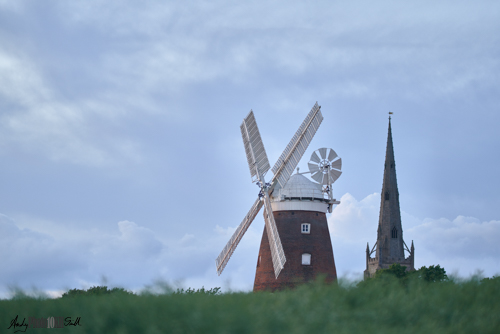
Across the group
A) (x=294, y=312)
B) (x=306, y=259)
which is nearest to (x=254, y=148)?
(x=306, y=259)

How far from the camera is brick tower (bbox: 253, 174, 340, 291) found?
39719mm

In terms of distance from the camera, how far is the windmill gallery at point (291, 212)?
39.8 m

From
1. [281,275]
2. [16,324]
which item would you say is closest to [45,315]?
[16,324]

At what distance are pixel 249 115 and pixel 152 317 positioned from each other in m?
29.8

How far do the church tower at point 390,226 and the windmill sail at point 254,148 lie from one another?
2698 inches

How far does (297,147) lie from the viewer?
43406mm

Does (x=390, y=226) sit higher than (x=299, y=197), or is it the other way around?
(x=390, y=226)

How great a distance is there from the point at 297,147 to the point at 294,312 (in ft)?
89.7

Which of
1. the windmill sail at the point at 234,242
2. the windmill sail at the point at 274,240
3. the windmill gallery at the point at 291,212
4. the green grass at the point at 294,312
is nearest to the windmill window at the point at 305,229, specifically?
the windmill gallery at the point at 291,212

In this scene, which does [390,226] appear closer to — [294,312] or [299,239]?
[299,239]

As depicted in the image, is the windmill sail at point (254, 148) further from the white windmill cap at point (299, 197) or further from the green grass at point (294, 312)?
the green grass at point (294, 312)

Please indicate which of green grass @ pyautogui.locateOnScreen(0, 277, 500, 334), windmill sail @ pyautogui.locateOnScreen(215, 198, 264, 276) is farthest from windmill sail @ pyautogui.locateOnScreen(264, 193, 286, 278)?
green grass @ pyautogui.locateOnScreen(0, 277, 500, 334)

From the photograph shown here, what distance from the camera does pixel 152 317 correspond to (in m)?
16.1

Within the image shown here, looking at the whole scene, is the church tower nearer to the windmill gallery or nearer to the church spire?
the church spire
